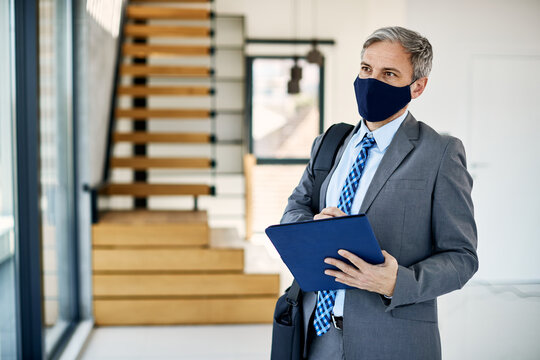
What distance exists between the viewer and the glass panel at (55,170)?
9.58 feet

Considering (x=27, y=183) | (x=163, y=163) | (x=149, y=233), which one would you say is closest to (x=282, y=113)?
(x=163, y=163)

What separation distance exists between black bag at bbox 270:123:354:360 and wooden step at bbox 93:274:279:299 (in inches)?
94.3

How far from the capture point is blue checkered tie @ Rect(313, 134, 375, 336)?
127 cm

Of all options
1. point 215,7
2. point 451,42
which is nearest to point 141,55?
point 215,7

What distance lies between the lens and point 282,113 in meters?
6.69

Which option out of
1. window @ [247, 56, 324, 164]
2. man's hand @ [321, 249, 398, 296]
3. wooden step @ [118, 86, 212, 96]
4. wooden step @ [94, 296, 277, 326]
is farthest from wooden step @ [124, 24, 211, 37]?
man's hand @ [321, 249, 398, 296]

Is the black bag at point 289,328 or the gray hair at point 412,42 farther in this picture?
the black bag at point 289,328

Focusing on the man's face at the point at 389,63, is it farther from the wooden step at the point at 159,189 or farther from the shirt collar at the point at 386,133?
the wooden step at the point at 159,189

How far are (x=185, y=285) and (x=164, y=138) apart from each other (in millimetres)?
1461

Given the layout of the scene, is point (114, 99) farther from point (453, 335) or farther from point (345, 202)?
point (345, 202)

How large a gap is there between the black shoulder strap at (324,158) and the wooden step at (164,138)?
3194 mm

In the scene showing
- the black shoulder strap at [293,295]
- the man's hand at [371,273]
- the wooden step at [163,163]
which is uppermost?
the wooden step at [163,163]

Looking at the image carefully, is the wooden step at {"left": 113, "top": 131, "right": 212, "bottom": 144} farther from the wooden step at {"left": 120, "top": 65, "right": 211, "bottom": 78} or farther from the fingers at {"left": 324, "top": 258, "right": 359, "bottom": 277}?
the fingers at {"left": 324, "top": 258, "right": 359, "bottom": 277}

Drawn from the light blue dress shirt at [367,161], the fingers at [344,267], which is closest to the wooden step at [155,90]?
the light blue dress shirt at [367,161]
